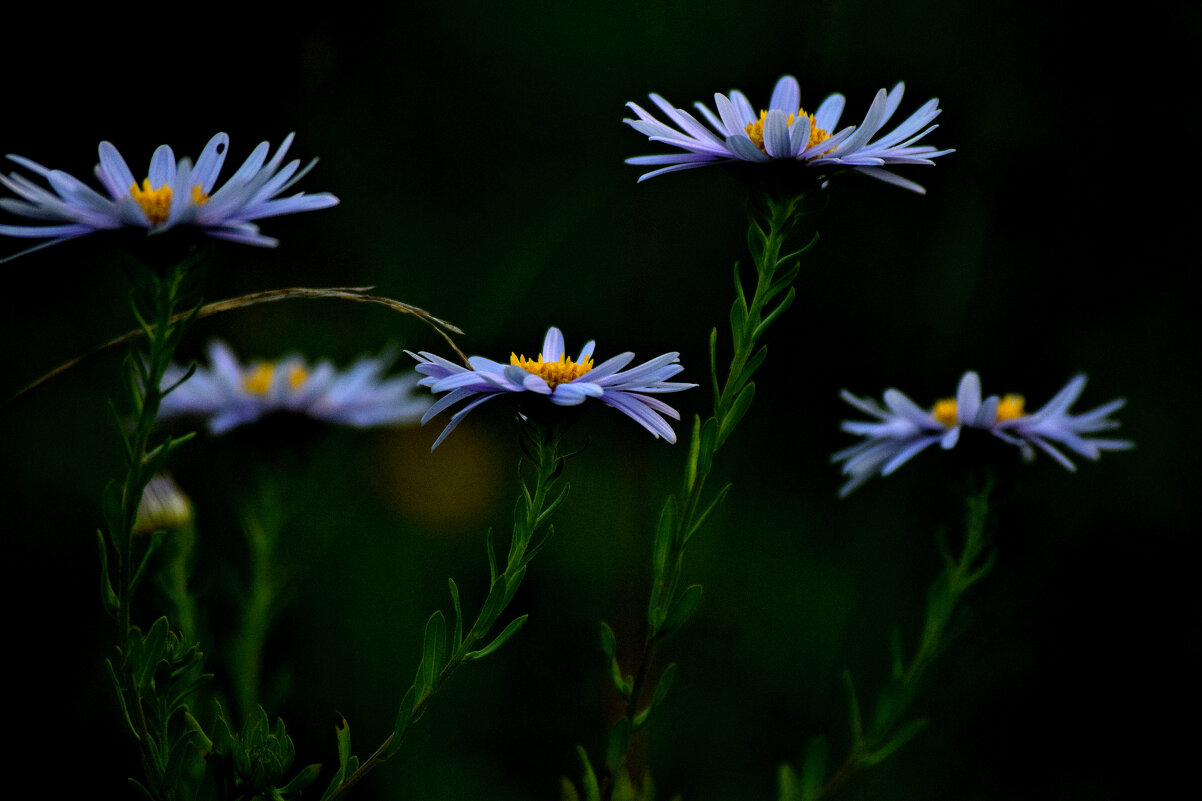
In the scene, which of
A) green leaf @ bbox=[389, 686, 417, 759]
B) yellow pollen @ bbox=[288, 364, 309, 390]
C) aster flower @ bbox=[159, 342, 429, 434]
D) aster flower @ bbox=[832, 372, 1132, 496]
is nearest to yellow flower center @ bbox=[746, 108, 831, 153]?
aster flower @ bbox=[832, 372, 1132, 496]

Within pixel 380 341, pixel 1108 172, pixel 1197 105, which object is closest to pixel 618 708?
pixel 380 341

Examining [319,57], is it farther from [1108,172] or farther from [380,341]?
[1108,172]

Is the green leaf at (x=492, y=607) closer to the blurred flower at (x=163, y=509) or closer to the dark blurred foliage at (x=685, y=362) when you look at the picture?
the blurred flower at (x=163, y=509)

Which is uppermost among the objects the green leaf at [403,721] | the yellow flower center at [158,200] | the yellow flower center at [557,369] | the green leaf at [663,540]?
the yellow flower center at [158,200]

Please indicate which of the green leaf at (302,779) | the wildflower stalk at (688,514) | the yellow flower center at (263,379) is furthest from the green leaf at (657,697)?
the yellow flower center at (263,379)

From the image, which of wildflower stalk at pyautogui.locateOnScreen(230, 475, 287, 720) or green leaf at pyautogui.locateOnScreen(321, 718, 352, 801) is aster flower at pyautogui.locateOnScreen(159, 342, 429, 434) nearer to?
wildflower stalk at pyautogui.locateOnScreen(230, 475, 287, 720)

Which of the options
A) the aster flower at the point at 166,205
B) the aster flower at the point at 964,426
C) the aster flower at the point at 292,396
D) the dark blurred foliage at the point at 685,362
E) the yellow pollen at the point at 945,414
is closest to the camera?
the aster flower at the point at 166,205

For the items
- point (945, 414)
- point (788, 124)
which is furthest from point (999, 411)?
point (788, 124)
